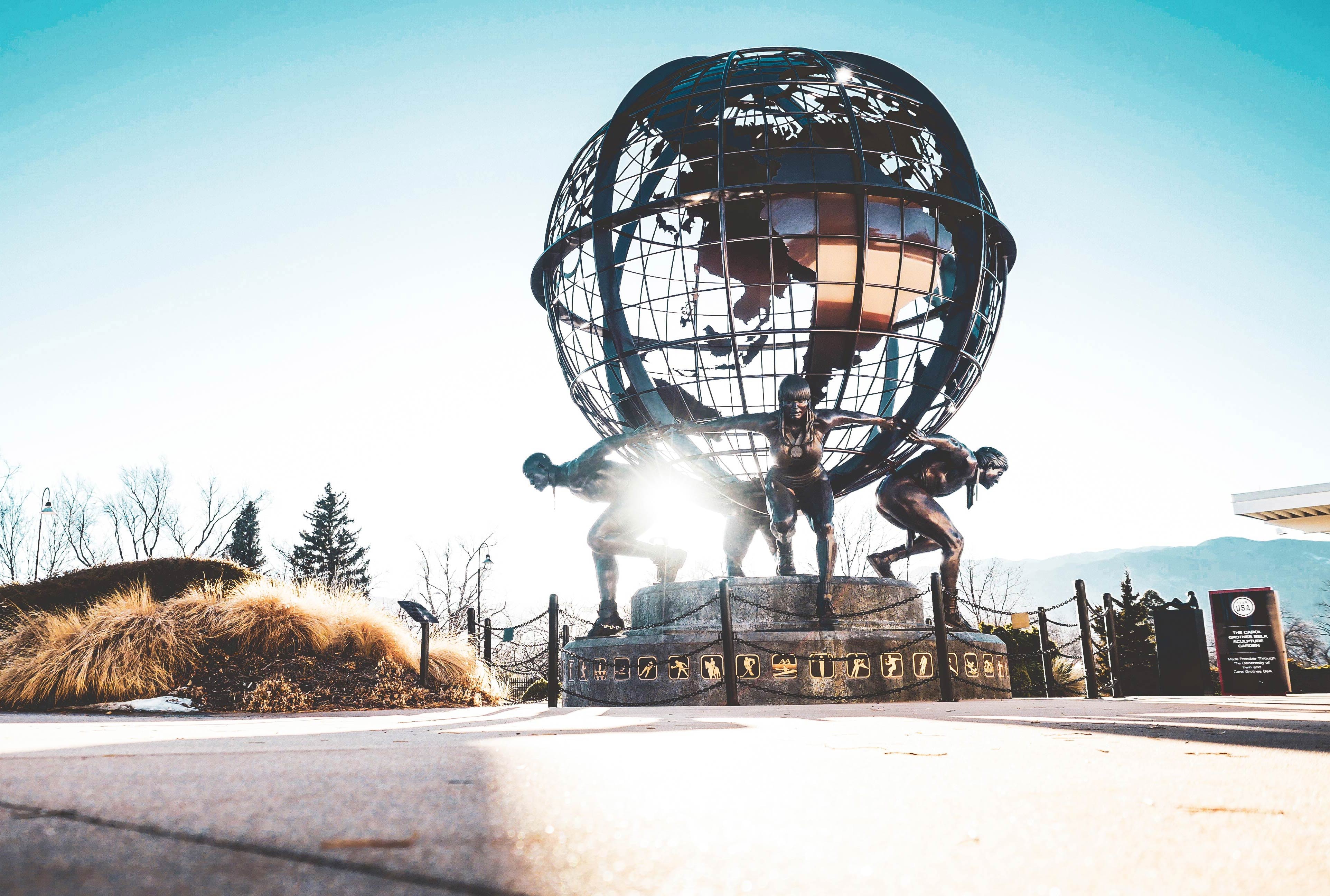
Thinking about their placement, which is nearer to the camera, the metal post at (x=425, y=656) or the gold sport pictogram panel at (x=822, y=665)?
the gold sport pictogram panel at (x=822, y=665)

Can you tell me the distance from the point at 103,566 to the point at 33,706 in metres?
5.30

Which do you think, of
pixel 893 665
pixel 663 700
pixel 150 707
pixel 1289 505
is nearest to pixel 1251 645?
pixel 893 665

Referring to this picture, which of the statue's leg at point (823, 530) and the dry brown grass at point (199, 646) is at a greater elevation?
the statue's leg at point (823, 530)

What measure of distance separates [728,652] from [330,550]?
37.0 meters

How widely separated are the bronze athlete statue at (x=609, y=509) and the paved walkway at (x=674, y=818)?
6.51 meters

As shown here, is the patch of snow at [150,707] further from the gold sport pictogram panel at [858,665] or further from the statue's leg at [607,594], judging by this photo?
the gold sport pictogram panel at [858,665]

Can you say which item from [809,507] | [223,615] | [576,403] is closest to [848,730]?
[809,507]

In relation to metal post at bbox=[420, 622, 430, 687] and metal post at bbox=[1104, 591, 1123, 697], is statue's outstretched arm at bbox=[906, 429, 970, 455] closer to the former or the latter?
metal post at bbox=[1104, 591, 1123, 697]

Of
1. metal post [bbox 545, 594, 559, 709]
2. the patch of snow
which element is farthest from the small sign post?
the patch of snow

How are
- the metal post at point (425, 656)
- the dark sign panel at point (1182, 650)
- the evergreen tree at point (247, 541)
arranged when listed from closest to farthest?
the metal post at point (425, 656) → the dark sign panel at point (1182, 650) → the evergreen tree at point (247, 541)

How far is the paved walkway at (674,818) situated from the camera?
30.3 inches

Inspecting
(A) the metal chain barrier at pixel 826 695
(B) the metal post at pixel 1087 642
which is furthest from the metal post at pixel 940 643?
(B) the metal post at pixel 1087 642

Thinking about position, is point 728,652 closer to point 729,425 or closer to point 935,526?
point 729,425

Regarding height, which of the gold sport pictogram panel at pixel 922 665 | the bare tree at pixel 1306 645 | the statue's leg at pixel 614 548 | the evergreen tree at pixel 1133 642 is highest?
the statue's leg at pixel 614 548
